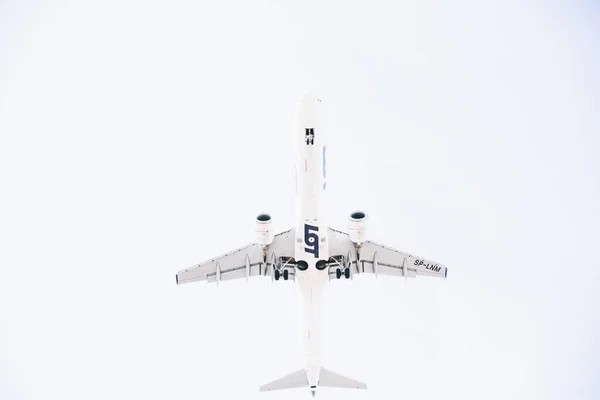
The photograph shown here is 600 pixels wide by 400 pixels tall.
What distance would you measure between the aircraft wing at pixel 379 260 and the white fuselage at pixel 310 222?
238 centimetres

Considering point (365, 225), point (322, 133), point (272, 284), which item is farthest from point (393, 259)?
point (322, 133)

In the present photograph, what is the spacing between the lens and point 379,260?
5250 cm

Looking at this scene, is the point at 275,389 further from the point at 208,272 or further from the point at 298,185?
the point at 298,185

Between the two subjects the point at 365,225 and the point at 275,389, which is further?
the point at 275,389

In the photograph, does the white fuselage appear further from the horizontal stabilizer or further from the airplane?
the horizontal stabilizer

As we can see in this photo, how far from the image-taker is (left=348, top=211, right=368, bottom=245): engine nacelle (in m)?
48.4

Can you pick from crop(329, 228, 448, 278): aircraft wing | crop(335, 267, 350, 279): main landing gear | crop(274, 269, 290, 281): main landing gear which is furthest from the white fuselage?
crop(329, 228, 448, 278): aircraft wing

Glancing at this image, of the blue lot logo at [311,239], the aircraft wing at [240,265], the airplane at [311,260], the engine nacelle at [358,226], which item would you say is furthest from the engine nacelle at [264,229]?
the engine nacelle at [358,226]

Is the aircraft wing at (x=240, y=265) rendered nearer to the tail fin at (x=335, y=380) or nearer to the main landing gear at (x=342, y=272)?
the main landing gear at (x=342, y=272)

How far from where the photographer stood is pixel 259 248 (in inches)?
2018

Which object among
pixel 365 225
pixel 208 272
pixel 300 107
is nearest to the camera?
pixel 300 107

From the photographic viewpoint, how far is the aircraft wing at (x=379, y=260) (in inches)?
2009

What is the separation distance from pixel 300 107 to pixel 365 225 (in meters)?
9.55

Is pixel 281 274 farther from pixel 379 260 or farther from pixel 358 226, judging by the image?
pixel 379 260
